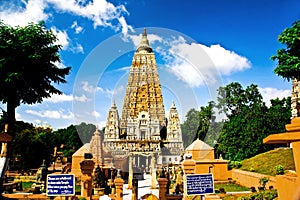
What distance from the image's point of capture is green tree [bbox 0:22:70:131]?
1457 centimetres

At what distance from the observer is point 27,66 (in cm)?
1521

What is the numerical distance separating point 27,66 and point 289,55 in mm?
18441

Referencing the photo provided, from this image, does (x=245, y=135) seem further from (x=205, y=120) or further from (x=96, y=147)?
(x=96, y=147)

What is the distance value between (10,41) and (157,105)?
2401 centimetres

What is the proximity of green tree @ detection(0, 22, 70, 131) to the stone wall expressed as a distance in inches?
531

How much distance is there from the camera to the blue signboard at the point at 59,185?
22.7 feet

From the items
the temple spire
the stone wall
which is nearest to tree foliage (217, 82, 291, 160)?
the stone wall

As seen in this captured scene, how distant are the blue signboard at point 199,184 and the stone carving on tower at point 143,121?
21194mm

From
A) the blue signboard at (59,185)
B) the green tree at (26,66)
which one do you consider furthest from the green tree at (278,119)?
the blue signboard at (59,185)

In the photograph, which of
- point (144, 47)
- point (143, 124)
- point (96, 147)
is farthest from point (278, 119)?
point (96, 147)

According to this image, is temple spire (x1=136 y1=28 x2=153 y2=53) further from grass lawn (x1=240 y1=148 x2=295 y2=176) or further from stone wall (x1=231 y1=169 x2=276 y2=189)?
stone wall (x1=231 y1=169 x2=276 y2=189)

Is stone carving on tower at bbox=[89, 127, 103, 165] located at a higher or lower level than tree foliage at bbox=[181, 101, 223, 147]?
lower

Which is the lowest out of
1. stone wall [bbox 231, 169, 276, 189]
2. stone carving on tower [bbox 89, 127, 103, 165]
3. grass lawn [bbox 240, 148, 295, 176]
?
stone wall [bbox 231, 169, 276, 189]

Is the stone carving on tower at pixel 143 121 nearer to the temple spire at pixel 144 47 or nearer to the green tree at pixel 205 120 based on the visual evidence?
the temple spire at pixel 144 47
